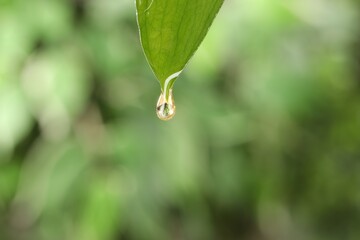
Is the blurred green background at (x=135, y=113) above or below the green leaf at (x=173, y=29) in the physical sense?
below

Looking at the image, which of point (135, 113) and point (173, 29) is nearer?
point (173, 29)

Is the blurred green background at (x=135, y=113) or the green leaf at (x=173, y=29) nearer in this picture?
the green leaf at (x=173, y=29)

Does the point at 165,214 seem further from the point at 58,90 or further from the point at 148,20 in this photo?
the point at 148,20

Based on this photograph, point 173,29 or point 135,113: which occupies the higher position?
point 173,29
